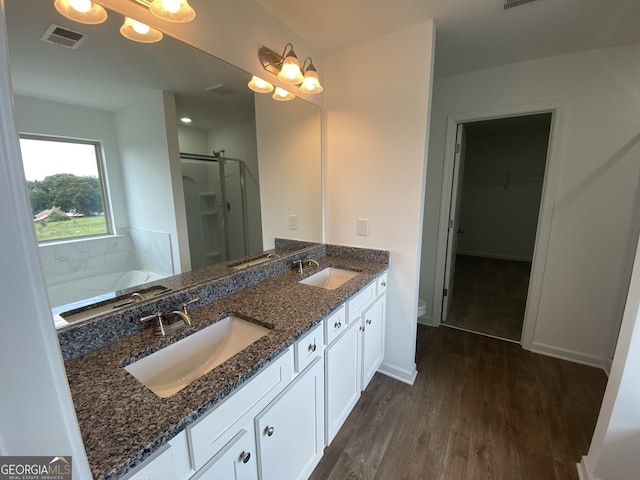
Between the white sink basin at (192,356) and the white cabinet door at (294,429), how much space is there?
11.2 inches

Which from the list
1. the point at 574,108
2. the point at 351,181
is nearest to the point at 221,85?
the point at 351,181

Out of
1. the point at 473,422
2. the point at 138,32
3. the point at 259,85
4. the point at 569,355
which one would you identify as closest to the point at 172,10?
the point at 138,32

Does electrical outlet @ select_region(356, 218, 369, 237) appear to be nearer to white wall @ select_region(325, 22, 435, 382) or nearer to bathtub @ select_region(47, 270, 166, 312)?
white wall @ select_region(325, 22, 435, 382)

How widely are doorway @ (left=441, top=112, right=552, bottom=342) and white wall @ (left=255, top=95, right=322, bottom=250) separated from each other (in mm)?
2434

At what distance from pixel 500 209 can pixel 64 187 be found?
6.46m

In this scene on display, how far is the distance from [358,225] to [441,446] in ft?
4.85

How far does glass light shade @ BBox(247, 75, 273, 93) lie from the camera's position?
153 cm

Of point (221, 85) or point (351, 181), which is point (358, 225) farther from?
point (221, 85)

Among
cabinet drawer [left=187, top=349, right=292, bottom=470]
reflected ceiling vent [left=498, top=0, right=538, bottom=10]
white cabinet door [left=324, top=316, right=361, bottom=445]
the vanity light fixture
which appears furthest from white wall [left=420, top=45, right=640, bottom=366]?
cabinet drawer [left=187, top=349, right=292, bottom=470]

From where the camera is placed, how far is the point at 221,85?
1.41m

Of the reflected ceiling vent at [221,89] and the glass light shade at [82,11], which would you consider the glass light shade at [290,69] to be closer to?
the reflected ceiling vent at [221,89]

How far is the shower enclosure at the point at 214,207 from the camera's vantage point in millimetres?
1331

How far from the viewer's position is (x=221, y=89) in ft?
4.66

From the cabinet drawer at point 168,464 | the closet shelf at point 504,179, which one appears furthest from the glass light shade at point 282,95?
the closet shelf at point 504,179
